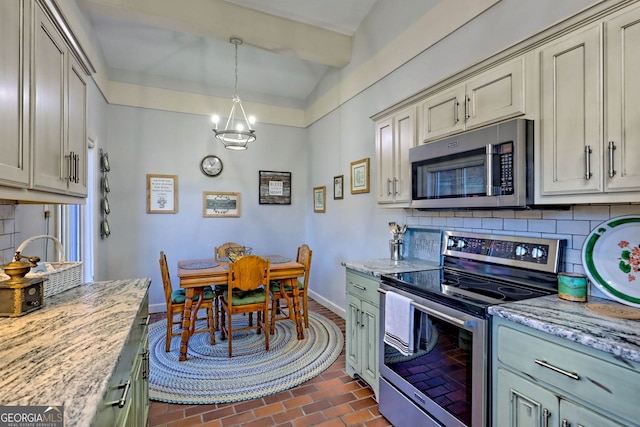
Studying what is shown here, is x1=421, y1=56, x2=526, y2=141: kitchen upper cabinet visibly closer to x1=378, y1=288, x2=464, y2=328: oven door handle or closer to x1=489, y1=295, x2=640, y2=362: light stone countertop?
x1=489, y1=295, x2=640, y2=362: light stone countertop

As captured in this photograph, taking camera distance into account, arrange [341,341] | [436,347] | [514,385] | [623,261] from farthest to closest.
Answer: [341,341]
[436,347]
[623,261]
[514,385]

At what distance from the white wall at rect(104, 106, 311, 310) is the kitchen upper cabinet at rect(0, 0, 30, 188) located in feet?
10.3

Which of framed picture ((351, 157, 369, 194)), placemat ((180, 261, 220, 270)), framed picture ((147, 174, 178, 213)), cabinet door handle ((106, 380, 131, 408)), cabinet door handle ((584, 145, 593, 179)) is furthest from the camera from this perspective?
framed picture ((147, 174, 178, 213))

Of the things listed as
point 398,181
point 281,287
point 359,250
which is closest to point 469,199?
point 398,181

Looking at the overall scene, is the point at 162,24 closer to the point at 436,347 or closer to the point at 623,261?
the point at 436,347

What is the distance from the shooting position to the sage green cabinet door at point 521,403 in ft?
3.93

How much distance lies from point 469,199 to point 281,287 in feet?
6.92

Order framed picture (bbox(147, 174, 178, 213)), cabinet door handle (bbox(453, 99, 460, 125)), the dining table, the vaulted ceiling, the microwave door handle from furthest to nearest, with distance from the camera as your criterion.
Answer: framed picture (bbox(147, 174, 178, 213)), the vaulted ceiling, the dining table, cabinet door handle (bbox(453, 99, 460, 125)), the microwave door handle

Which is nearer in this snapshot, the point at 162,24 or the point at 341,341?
the point at 162,24

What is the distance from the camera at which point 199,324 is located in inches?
146

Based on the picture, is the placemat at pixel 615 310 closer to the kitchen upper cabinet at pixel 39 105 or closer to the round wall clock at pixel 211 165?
the kitchen upper cabinet at pixel 39 105

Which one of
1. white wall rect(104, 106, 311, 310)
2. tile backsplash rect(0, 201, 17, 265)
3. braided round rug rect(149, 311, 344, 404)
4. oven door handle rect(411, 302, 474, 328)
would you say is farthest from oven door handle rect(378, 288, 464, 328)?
white wall rect(104, 106, 311, 310)

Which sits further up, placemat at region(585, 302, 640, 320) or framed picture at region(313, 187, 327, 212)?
framed picture at region(313, 187, 327, 212)

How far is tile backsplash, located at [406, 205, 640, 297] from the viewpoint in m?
1.54
